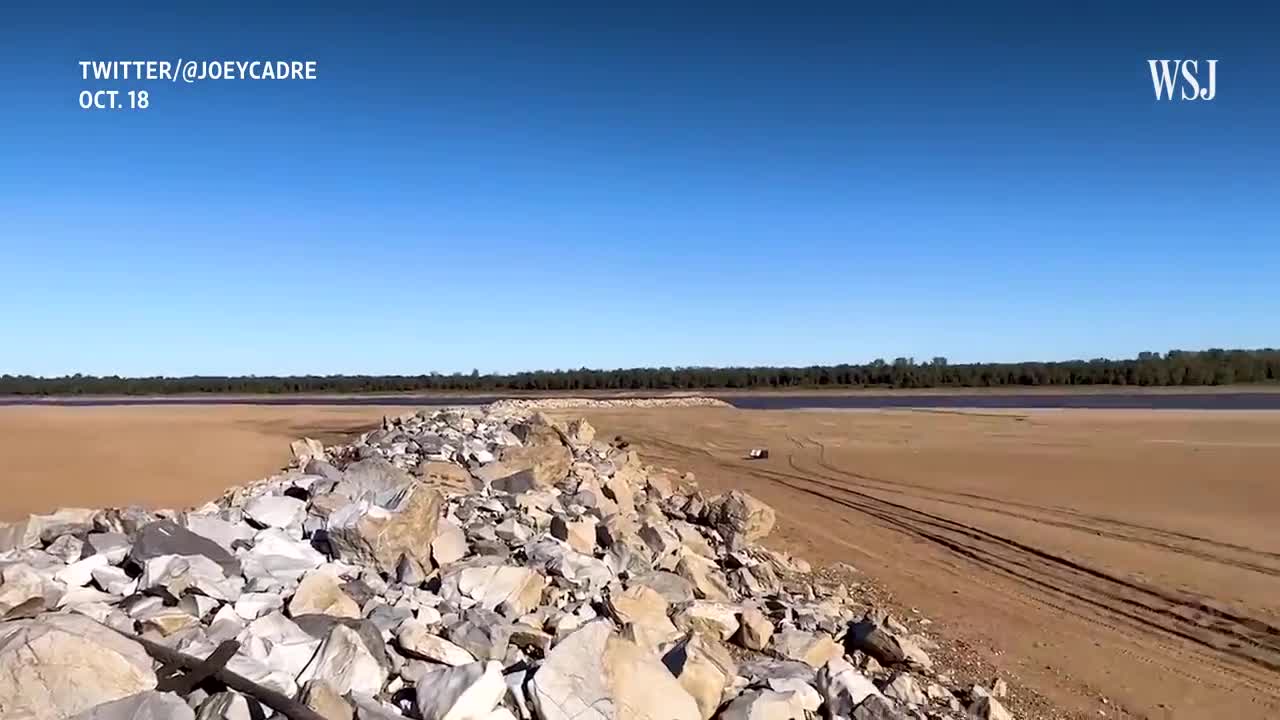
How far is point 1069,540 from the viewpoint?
38.3 feet

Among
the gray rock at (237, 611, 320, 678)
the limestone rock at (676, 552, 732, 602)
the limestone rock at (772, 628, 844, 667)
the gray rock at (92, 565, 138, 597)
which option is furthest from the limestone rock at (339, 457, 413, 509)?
the limestone rock at (772, 628, 844, 667)

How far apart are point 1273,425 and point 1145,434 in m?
6.20

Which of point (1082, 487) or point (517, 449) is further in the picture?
point (1082, 487)

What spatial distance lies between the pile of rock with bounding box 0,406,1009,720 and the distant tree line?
64.1 metres

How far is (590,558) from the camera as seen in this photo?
6.35 m

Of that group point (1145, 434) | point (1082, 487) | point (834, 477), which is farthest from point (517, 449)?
point (1145, 434)

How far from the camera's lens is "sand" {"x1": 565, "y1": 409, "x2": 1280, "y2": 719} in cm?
692

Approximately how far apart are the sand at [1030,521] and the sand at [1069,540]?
0.03 metres

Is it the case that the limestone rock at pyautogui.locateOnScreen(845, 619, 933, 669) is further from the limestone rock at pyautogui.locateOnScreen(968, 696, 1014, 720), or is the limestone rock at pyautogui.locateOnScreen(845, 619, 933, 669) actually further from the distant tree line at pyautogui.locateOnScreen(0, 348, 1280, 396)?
the distant tree line at pyautogui.locateOnScreen(0, 348, 1280, 396)

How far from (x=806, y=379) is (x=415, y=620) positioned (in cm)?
7449

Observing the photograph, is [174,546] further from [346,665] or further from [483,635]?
[483,635]

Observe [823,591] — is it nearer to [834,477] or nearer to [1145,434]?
[834,477]

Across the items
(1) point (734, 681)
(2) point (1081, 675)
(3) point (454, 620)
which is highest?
(3) point (454, 620)

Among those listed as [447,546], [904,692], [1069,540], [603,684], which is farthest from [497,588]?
[1069,540]
